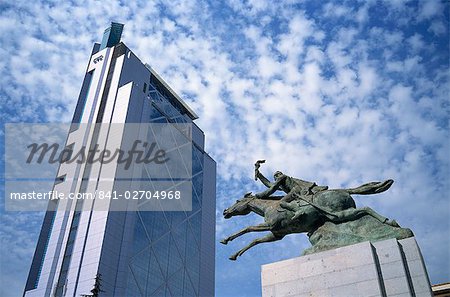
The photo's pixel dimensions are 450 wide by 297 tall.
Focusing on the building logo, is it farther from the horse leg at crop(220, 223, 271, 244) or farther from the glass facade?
the horse leg at crop(220, 223, 271, 244)

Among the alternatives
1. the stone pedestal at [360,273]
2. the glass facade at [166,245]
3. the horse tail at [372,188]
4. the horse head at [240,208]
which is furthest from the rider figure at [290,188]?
the glass facade at [166,245]

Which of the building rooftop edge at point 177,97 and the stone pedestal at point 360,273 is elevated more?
the building rooftop edge at point 177,97

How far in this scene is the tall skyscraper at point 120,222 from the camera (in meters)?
47.9

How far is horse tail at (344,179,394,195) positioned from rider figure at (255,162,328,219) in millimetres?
880

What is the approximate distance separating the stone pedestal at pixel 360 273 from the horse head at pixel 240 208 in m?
2.95

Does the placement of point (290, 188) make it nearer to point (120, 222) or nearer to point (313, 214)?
point (313, 214)

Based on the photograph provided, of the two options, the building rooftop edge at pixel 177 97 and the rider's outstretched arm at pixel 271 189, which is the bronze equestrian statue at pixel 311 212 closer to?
the rider's outstretched arm at pixel 271 189

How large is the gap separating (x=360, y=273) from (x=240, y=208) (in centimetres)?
471

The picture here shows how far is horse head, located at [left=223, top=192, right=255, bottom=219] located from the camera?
12.4m

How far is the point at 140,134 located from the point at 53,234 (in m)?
20.5

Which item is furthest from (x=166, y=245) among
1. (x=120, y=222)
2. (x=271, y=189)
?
(x=271, y=189)

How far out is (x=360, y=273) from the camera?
8.73 m

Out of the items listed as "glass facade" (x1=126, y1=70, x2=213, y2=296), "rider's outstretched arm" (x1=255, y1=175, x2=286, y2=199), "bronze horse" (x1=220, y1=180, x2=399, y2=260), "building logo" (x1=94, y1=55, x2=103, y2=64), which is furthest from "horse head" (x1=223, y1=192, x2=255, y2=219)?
"building logo" (x1=94, y1=55, x2=103, y2=64)

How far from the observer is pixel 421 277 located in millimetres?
8328
